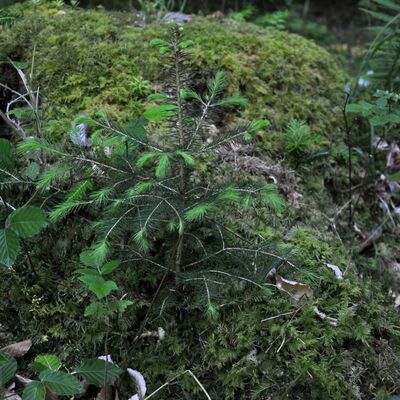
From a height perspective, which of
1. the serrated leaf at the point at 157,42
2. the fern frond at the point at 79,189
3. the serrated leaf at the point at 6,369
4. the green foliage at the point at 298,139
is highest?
the serrated leaf at the point at 157,42

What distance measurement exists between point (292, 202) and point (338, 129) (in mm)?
1133

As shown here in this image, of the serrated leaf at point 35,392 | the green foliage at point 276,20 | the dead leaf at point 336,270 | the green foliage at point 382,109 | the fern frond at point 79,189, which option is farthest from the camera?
the green foliage at point 276,20

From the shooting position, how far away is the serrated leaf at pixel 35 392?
5.76ft

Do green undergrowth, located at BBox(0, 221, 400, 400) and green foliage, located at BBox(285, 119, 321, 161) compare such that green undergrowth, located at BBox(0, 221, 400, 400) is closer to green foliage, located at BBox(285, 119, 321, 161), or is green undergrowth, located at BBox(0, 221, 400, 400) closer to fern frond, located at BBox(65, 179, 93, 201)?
fern frond, located at BBox(65, 179, 93, 201)

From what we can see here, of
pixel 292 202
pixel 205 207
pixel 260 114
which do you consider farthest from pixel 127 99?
pixel 205 207

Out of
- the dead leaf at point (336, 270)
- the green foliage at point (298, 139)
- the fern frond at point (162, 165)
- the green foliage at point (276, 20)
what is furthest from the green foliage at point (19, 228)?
the green foliage at point (276, 20)

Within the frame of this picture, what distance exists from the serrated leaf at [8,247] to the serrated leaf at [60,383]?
0.46 meters

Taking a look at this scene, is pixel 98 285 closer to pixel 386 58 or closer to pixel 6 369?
pixel 6 369

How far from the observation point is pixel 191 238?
228 cm

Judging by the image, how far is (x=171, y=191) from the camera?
2.14 metres

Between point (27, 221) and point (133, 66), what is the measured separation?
6.43 ft

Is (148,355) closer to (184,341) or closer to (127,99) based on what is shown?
(184,341)

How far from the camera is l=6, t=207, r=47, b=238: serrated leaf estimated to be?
191 cm

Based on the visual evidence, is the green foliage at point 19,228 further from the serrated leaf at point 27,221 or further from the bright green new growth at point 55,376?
the bright green new growth at point 55,376
